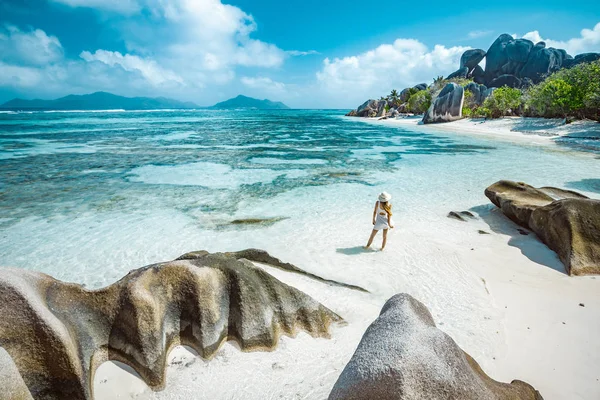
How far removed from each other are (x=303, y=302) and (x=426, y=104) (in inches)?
2824

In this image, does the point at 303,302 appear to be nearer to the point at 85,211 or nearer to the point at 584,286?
the point at 584,286

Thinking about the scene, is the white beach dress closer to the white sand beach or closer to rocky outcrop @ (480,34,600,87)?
the white sand beach

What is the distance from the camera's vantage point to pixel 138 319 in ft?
11.3

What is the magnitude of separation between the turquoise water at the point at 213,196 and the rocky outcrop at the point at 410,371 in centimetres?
494

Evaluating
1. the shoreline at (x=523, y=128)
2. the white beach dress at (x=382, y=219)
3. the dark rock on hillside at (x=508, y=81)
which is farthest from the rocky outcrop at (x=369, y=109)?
the white beach dress at (x=382, y=219)

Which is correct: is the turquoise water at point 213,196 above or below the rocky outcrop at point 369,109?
below

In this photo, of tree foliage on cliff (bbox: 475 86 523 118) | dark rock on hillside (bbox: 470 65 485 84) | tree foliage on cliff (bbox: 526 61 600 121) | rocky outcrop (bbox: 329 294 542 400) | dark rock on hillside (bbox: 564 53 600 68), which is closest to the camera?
rocky outcrop (bbox: 329 294 542 400)

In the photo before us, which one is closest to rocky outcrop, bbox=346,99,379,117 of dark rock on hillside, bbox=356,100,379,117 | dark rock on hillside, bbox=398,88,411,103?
dark rock on hillside, bbox=356,100,379,117

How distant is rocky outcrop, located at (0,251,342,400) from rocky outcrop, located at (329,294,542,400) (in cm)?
190

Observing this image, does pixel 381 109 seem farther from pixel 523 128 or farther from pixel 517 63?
pixel 517 63

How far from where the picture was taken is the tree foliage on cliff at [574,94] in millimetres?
30422

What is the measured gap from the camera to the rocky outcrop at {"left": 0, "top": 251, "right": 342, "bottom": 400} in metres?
2.82

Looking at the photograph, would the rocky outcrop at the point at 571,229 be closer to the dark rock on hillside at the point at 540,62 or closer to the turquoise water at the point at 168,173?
the turquoise water at the point at 168,173

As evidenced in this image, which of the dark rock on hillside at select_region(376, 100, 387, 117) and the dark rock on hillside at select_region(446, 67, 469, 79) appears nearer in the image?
the dark rock on hillside at select_region(376, 100, 387, 117)
